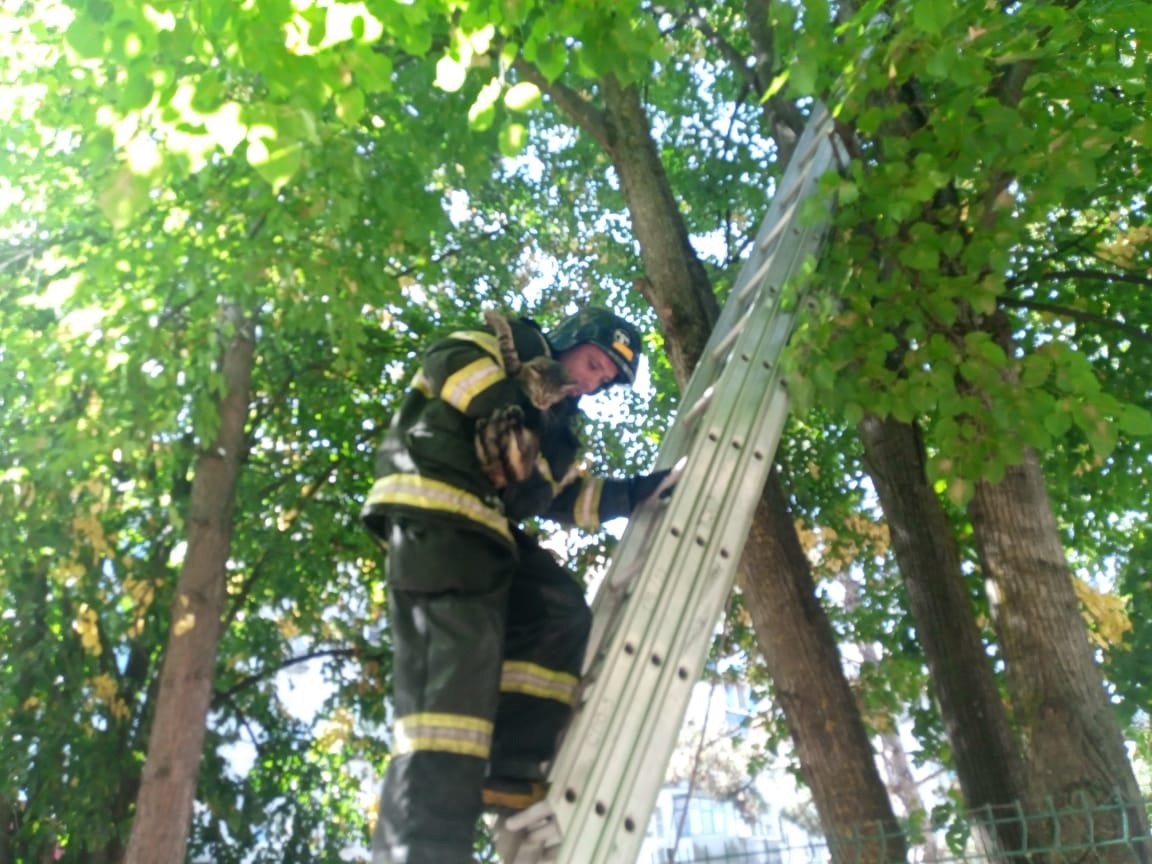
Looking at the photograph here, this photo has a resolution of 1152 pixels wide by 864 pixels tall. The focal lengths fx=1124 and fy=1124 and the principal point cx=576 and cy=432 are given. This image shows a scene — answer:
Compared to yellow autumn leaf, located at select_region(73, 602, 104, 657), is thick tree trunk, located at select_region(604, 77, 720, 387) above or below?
above

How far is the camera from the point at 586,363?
357 centimetres

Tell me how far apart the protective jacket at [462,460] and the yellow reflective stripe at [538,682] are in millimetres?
365

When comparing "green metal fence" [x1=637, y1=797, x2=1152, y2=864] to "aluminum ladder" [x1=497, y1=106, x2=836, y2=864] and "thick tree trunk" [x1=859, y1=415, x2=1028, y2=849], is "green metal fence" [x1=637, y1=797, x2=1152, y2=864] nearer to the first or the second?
"thick tree trunk" [x1=859, y1=415, x2=1028, y2=849]

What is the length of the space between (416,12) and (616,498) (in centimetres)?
151

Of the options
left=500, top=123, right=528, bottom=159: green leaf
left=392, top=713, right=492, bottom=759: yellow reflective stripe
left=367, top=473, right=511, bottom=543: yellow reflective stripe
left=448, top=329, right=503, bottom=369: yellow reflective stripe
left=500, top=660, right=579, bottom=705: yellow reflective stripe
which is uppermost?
left=500, top=123, right=528, bottom=159: green leaf

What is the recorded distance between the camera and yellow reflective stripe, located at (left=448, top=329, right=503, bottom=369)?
3.29 m

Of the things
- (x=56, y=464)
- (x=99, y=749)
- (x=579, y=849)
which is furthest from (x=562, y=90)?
(x=99, y=749)

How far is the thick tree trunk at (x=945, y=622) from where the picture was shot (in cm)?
495

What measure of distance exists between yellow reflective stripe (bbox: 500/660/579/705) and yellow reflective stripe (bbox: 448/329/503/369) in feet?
2.84

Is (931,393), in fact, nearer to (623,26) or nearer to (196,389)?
(623,26)

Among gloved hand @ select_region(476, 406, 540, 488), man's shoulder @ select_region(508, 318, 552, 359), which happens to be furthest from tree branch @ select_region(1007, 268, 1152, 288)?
gloved hand @ select_region(476, 406, 540, 488)

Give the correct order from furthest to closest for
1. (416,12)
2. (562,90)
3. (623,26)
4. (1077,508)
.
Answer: (1077,508) → (562,90) → (623,26) → (416,12)

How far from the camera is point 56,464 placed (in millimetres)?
5637

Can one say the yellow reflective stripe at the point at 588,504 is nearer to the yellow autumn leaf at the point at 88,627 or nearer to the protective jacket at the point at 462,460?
the protective jacket at the point at 462,460
